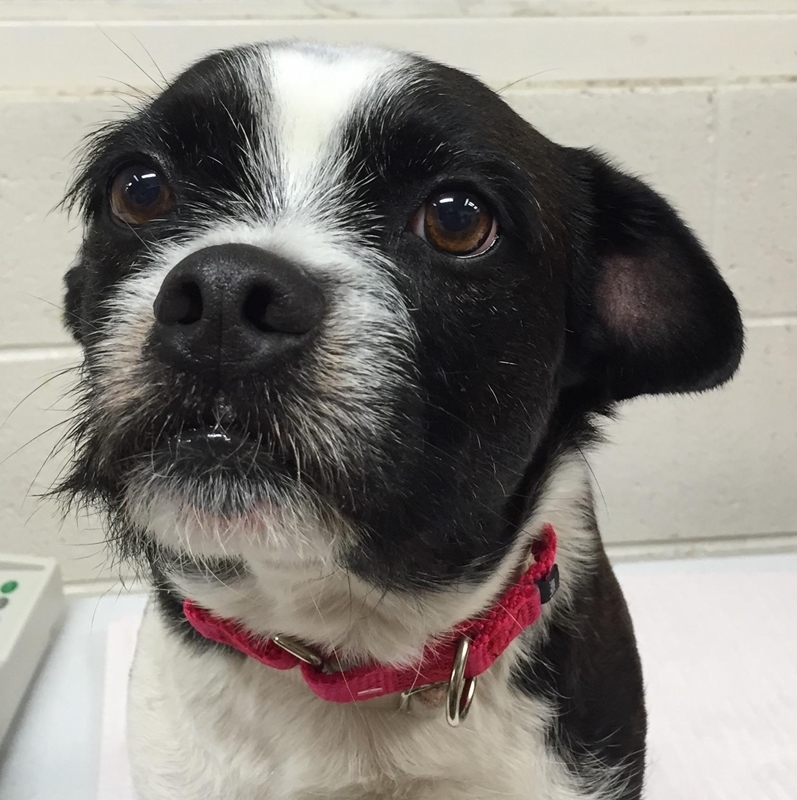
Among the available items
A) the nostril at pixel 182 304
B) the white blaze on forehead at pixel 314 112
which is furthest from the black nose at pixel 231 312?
the white blaze on forehead at pixel 314 112

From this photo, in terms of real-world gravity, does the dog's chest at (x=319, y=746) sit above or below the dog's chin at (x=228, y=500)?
below

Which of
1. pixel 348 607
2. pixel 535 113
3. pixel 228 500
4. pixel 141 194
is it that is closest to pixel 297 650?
pixel 348 607

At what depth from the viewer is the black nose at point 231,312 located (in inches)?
24.9

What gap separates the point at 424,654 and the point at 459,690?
0.06 m

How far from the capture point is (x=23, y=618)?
1536 mm

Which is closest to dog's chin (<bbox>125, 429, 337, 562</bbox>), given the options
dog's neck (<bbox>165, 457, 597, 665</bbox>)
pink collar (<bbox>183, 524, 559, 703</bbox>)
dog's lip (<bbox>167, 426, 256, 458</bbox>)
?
dog's lip (<bbox>167, 426, 256, 458</bbox>)

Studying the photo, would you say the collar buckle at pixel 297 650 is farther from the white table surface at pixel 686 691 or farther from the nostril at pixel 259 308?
the white table surface at pixel 686 691

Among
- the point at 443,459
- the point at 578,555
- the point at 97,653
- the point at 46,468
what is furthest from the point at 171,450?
the point at 46,468

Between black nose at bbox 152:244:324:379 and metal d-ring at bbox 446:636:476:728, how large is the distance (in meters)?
0.41

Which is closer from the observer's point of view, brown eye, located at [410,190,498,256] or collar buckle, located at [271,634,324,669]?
brown eye, located at [410,190,498,256]

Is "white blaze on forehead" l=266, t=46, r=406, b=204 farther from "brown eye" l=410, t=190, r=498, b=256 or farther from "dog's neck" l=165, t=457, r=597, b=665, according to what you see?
"dog's neck" l=165, t=457, r=597, b=665

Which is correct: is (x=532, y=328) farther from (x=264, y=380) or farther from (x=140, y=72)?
(x=140, y=72)

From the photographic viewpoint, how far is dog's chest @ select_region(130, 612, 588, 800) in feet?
3.08

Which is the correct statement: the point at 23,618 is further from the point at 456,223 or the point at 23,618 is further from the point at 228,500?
the point at 456,223
